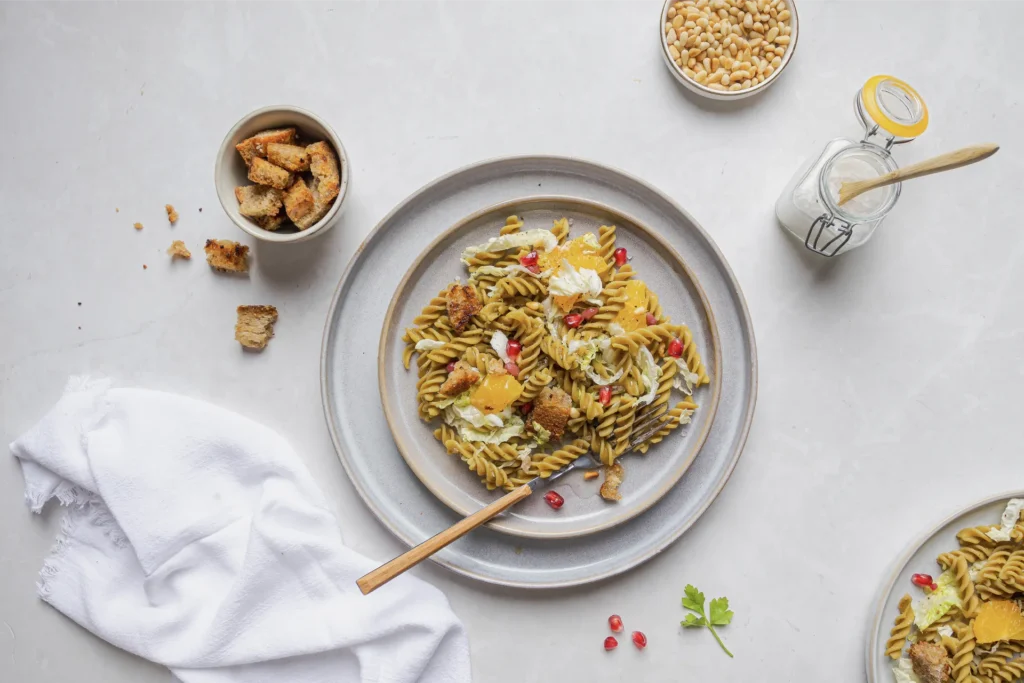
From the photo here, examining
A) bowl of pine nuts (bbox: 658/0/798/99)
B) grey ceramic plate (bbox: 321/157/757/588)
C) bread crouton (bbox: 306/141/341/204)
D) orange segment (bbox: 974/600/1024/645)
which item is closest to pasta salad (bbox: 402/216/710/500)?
grey ceramic plate (bbox: 321/157/757/588)

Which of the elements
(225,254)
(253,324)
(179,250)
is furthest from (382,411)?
(179,250)

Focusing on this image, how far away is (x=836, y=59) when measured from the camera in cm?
337

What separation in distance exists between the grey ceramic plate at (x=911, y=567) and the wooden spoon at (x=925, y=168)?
1.43 metres

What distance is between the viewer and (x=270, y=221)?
10.2 feet

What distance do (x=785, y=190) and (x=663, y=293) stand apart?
0.76m

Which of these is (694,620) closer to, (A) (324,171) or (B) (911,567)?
(B) (911,567)

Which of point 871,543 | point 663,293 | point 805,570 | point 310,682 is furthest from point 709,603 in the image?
point 310,682

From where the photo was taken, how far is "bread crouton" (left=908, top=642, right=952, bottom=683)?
9.91 feet

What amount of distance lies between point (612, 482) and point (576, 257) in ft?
3.18

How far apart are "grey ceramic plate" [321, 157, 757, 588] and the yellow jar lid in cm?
82

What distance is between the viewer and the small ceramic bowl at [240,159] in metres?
3.04

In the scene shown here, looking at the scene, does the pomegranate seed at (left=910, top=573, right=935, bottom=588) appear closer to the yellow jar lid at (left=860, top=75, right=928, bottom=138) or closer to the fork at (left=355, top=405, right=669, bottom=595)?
the fork at (left=355, top=405, right=669, bottom=595)

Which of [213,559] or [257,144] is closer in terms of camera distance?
[257,144]

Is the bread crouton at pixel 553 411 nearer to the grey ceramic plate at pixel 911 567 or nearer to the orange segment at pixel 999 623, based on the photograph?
the grey ceramic plate at pixel 911 567
